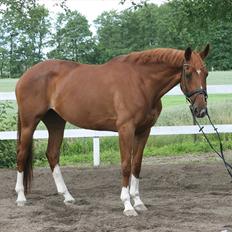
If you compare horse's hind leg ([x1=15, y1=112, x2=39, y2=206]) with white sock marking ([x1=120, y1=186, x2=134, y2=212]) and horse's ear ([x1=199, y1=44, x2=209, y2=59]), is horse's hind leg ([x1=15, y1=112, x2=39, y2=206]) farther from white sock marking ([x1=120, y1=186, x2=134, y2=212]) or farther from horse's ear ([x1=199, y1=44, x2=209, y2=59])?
horse's ear ([x1=199, y1=44, x2=209, y2=59])

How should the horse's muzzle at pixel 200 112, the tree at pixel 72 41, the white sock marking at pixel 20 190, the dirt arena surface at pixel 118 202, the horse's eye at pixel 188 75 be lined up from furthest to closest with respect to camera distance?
the tree at pixel 72 41, the white sock marking at pixel 20 190, the horse's eye at pixel 188 75, the horse's muzzle at pixel 200 112, the dirt arena surface at pixel 118 202

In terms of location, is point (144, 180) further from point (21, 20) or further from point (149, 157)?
point (21, 20)

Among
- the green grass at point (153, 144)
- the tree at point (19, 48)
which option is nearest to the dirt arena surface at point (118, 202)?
the green grass at point (153, 144)

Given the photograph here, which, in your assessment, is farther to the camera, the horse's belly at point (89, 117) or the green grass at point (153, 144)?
the green grass at point (153, 144)

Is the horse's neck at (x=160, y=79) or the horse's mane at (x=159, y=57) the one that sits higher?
the horse's mane at (x=159, y=57)

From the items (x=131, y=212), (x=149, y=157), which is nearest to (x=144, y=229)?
(x=131, y=212)

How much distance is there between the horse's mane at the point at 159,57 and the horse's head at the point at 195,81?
0.55 feet

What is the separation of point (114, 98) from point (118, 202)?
1.41 m

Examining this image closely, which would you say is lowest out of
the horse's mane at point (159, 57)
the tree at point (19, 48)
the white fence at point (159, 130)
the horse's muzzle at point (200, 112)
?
the white fence at point (159, 130)

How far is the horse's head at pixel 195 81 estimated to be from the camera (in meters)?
5.32

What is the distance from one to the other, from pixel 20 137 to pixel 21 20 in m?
3.79

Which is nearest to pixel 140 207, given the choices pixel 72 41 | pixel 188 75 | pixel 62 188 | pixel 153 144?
pixel 62 188

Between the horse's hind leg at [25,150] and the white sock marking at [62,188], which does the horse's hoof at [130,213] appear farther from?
the horse's hind leg at [25,150]

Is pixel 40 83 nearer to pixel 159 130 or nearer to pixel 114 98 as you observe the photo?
pixel 114 98
